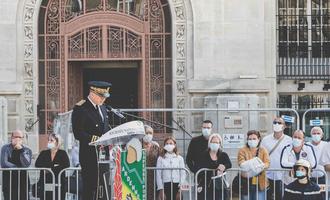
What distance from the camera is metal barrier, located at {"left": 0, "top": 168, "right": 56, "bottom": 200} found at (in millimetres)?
14047

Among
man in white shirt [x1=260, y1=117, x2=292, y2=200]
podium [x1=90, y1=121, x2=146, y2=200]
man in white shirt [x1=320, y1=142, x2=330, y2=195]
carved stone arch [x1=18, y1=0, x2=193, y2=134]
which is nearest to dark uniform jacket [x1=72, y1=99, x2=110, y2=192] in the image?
podium [x1=90, y1=121, x2=146, y2=200]

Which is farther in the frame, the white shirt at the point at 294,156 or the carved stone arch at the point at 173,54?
the carved stone arch at the point at 173,54

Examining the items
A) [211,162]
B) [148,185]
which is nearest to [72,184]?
[148,185]

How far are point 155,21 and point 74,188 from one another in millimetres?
6433

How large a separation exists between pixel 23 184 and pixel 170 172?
2555mm

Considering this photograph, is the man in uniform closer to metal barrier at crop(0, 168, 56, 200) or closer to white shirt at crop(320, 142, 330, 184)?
metal barrier at crop(0, 168, 56, 200)

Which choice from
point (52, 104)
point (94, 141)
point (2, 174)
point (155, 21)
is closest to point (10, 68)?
point (52, 104)

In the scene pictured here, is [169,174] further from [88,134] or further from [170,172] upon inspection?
[88,134]

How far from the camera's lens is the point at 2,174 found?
14.3 m

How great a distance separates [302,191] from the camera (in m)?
11.4

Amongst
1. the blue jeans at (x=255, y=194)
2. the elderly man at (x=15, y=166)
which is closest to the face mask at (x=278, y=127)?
the blue jeans at (x=255, y=194)

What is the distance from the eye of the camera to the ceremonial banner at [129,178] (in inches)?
400

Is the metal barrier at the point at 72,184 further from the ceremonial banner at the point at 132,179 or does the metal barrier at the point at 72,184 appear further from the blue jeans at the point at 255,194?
the ceremonial banner at the point at 132,179

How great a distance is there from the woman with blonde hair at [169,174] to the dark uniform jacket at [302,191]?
2.75 m
